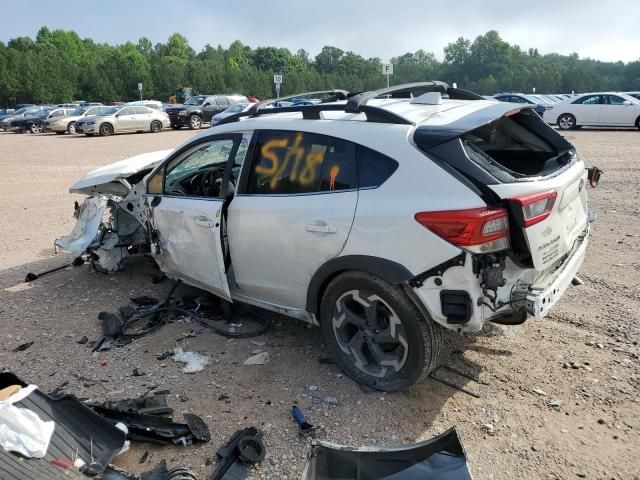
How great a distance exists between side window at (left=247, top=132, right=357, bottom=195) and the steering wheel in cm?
106

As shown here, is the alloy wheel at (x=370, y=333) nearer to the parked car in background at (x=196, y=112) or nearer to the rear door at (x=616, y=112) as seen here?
the rear door at (x=616, y=112)

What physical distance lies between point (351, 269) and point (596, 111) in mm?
21405

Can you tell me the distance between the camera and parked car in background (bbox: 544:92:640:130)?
20.6 meters

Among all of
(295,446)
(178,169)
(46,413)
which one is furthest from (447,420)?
(178,169)

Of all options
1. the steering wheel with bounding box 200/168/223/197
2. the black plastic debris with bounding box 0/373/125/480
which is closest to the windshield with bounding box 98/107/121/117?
the steering wheel with bounding box 200/168/223/197

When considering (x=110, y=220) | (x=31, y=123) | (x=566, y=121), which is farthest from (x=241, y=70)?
(x=110, y=220)

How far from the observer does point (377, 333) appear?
3.47m

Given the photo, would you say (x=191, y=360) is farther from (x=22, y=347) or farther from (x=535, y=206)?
(x=535, y=206)

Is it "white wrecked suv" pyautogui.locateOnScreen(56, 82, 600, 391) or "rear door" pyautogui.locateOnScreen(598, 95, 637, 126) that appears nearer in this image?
"white wrecked suv" pyautogui.locateOnScreen(56, 82, 600, 391)

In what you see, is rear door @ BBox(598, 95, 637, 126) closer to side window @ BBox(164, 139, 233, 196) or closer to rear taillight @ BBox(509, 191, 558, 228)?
side window @ BBox(164, 139, 233, 196)

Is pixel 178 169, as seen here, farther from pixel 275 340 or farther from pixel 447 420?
pixel 447 420

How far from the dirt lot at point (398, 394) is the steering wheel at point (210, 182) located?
48.9 inches

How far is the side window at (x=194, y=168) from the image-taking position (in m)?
4.80

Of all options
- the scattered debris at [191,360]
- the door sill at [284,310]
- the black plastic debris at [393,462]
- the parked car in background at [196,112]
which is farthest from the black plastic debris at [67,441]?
the parked car in background at [196,112]
